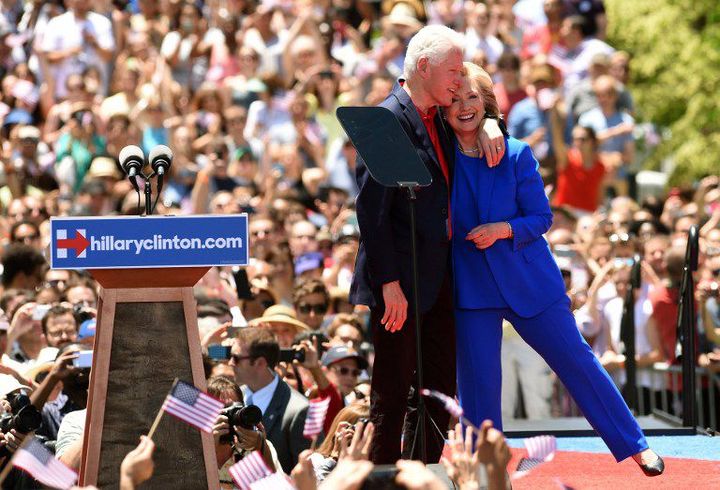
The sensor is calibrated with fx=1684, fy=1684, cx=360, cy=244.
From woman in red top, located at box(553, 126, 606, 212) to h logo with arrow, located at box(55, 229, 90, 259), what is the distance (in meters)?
10.3

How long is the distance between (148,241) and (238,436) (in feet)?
4.62

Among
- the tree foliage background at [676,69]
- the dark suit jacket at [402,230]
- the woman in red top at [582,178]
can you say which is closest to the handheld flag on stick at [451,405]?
the dark suit jacket at [402,230]

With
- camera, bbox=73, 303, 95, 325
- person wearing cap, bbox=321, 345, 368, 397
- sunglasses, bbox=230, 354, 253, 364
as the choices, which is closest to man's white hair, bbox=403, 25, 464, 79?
sunglasses, bbox=230, 354, 253, 364

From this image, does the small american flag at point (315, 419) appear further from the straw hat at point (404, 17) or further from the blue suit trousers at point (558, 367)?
the straw hat at point (404, 17)

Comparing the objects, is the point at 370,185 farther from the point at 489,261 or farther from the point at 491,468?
the point at 491,468

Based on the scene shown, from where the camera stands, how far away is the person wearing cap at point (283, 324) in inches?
413

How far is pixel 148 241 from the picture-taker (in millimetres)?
6324

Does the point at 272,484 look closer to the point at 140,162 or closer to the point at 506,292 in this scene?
the point at 140,162

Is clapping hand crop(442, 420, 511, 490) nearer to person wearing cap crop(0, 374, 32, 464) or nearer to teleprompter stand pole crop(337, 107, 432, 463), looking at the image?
teleprompter stand pole crop(337, 107, 432, 463)

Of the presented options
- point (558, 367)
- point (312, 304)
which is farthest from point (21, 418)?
point (312, 304)

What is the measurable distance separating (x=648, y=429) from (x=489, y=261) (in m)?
3.02

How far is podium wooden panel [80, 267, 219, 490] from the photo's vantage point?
6.44 meters

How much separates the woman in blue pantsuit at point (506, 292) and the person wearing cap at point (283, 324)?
3339 mm

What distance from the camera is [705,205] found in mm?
16125
